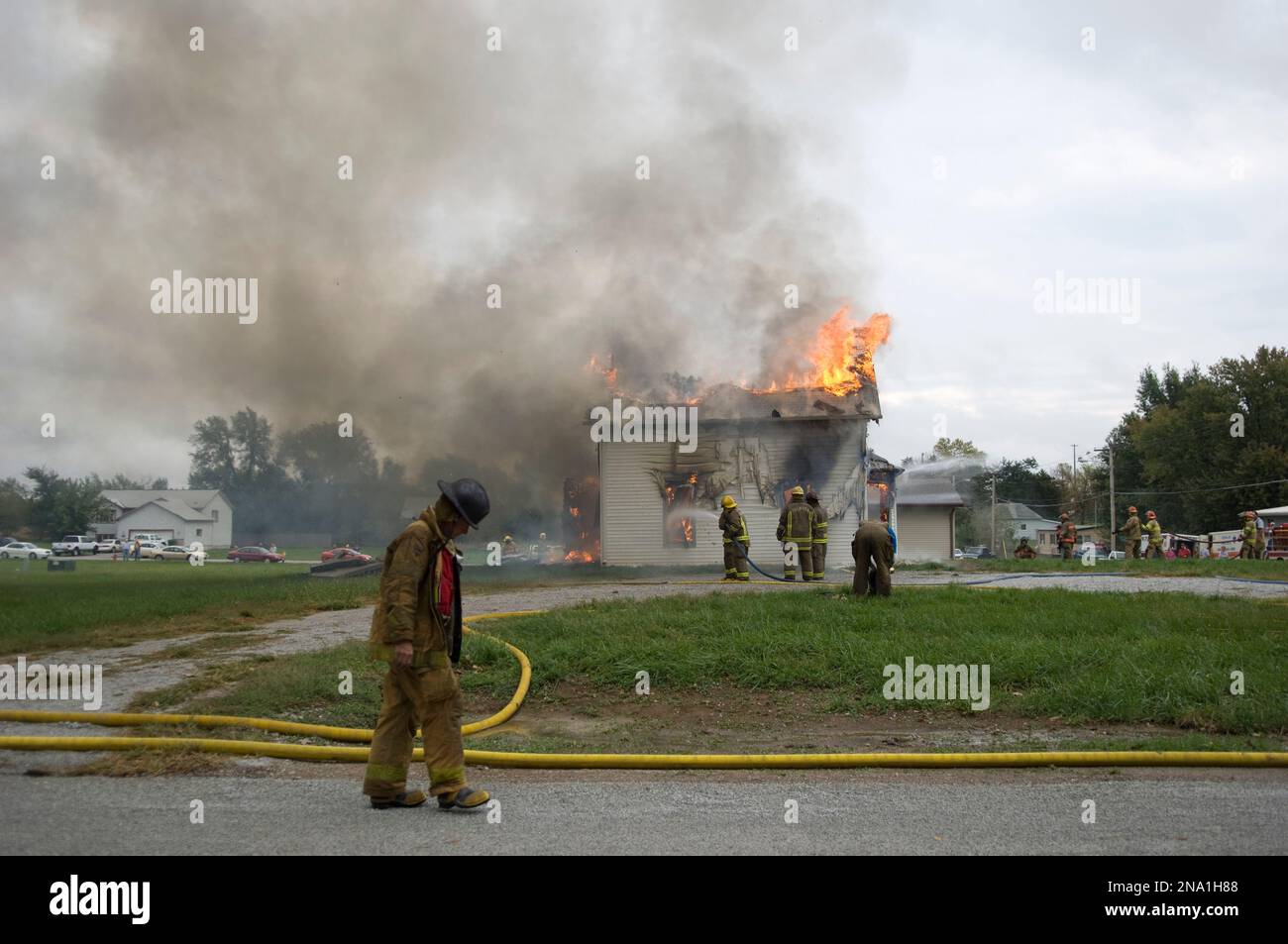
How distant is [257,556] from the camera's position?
3491 centimetres

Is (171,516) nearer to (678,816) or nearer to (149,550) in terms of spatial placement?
(149,550)

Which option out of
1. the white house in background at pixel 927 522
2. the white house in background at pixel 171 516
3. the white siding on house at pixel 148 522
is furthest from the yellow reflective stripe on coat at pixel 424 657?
the white siding on house at pixel 148 522

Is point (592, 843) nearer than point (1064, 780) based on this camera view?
Yes

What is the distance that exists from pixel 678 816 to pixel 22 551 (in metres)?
37.7

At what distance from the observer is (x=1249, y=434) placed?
56.8 meters

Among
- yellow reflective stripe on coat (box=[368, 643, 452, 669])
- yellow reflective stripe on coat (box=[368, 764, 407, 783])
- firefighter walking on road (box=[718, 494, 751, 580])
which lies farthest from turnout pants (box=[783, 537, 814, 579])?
yellow reflective stripe on coat (box=[368, 764, 407, 783])

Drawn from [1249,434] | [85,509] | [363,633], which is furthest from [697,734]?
[1249,434]

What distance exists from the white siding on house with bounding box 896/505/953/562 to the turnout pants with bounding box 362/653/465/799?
36.1m
